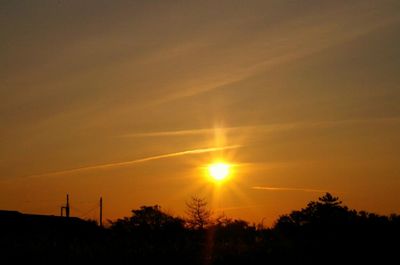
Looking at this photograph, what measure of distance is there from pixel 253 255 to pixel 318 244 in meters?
4.76

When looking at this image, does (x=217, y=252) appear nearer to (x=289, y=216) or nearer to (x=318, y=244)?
(x=318, y=244)

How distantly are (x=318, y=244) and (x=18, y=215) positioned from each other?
33.6 meters

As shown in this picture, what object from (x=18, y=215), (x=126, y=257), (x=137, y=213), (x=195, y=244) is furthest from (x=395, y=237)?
(x=137, y=213)

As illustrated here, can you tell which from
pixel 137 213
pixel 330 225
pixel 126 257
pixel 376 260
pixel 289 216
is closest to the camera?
pixel 126 257

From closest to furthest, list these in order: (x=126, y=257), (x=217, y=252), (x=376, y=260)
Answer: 1. (x=126, y=257)
2. (x=217, y=252)
3. (x=376, y=260)

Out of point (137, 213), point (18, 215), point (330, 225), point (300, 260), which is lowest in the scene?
point (300, 260)

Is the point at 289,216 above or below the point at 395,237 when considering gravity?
above

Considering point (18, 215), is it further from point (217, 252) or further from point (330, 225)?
point (217, 252)

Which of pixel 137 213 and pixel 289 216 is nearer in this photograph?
pixel 289 216

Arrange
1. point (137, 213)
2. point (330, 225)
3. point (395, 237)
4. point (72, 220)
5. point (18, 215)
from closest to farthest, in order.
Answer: point (395, 237), point (330, 225), point (18, 215), point (72, 220), point (137, 213)

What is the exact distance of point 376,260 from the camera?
30641 millimetres

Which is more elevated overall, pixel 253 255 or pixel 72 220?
pixel 72 220

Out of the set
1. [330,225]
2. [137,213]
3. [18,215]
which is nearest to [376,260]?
[330,225]

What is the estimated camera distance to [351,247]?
105 ft
